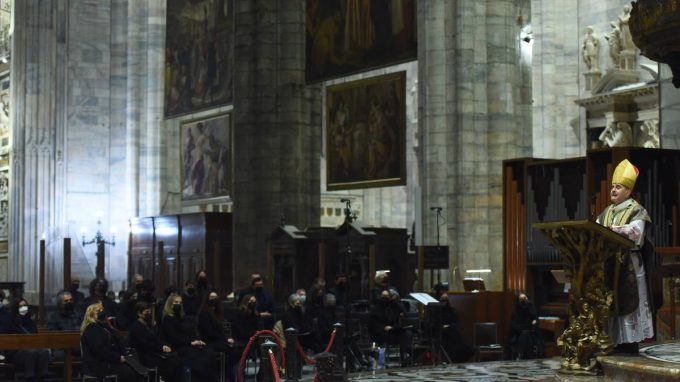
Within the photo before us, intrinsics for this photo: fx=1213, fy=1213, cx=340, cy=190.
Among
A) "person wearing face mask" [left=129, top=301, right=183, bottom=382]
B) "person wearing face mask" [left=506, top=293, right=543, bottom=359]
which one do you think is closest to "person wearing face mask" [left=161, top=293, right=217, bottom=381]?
"person wearing face mask" [left=129, top=301, right=183, bottom=382]

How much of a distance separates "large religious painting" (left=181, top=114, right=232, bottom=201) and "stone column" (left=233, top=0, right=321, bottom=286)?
4.91 meters

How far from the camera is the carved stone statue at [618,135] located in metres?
25.5

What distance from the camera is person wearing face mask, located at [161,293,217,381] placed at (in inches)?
560

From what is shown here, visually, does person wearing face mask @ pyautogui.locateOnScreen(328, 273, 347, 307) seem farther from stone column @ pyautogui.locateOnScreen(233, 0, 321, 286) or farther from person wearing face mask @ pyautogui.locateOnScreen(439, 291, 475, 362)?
stone column @ pyautogui.locateOnScreen(233, 0, 321, 286)

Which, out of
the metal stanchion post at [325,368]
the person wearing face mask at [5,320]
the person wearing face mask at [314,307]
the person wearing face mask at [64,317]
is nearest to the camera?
the metal stanchion post at [325,368]

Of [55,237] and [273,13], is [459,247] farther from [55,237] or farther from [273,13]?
[55,237]

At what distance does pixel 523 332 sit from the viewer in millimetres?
16750

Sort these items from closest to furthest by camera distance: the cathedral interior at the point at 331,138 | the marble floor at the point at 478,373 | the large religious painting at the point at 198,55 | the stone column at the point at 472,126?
the marble floor at the point at 478,373 < the cathedral interior at the point at 331,138 < the stone column at the point at 472,126 < the large religious painting at the point at 198,55

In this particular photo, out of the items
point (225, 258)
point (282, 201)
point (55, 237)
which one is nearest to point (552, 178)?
point (282, 201)

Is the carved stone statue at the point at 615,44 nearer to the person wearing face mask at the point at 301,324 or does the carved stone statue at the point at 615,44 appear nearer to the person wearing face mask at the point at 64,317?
the person wearing face mask at the point at 301,324

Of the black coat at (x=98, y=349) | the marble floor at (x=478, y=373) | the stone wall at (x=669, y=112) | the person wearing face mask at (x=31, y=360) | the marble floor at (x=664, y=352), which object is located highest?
the stone wall at (x=669, y=112)

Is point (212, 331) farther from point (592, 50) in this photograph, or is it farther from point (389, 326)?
point (592, 50)

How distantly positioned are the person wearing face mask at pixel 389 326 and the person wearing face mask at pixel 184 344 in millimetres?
3066

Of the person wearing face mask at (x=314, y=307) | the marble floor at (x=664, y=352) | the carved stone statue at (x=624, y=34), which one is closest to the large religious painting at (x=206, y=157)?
the carved stone statue at (x=624, y=34)
